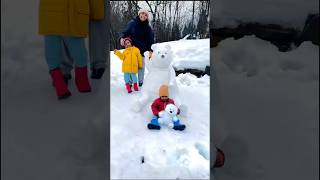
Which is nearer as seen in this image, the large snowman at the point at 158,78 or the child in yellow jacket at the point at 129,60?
the large snowman at the point at 158,78

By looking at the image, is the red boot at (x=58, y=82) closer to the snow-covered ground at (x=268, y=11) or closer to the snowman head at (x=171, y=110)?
the snow-covered ground at (x=268, y=11)

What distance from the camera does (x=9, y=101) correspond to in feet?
3.73

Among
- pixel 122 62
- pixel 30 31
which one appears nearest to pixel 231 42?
pixel 30 31

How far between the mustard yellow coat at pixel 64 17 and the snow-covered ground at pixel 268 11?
0.44m

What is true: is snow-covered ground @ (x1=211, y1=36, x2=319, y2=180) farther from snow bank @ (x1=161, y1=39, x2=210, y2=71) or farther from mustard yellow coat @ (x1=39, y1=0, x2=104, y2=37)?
snow bank @ (x1=161, y1=39, x2=210, y2=71)

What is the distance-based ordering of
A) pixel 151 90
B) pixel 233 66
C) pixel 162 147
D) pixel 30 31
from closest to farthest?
pixel 30 31 → pixel 233 66 → pixel 162 147 → pixel 151 90

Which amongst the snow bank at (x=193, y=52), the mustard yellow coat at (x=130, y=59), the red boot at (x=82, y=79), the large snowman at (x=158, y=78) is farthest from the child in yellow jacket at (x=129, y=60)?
the red boot at (x=82, y=79)

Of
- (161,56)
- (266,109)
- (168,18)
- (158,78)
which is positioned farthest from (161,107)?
(266,109)

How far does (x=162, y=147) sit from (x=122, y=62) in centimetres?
78

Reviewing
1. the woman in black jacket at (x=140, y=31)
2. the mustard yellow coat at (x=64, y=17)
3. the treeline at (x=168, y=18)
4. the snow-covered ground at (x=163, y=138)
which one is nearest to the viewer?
the mustard yellow coat at (x=64, y=17)

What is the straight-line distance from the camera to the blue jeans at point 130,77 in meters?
2.32

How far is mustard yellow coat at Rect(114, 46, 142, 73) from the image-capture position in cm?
229

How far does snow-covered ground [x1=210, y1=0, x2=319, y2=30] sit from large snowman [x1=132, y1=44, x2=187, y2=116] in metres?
1.00

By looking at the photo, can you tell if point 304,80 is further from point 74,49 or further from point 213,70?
point 74,49
